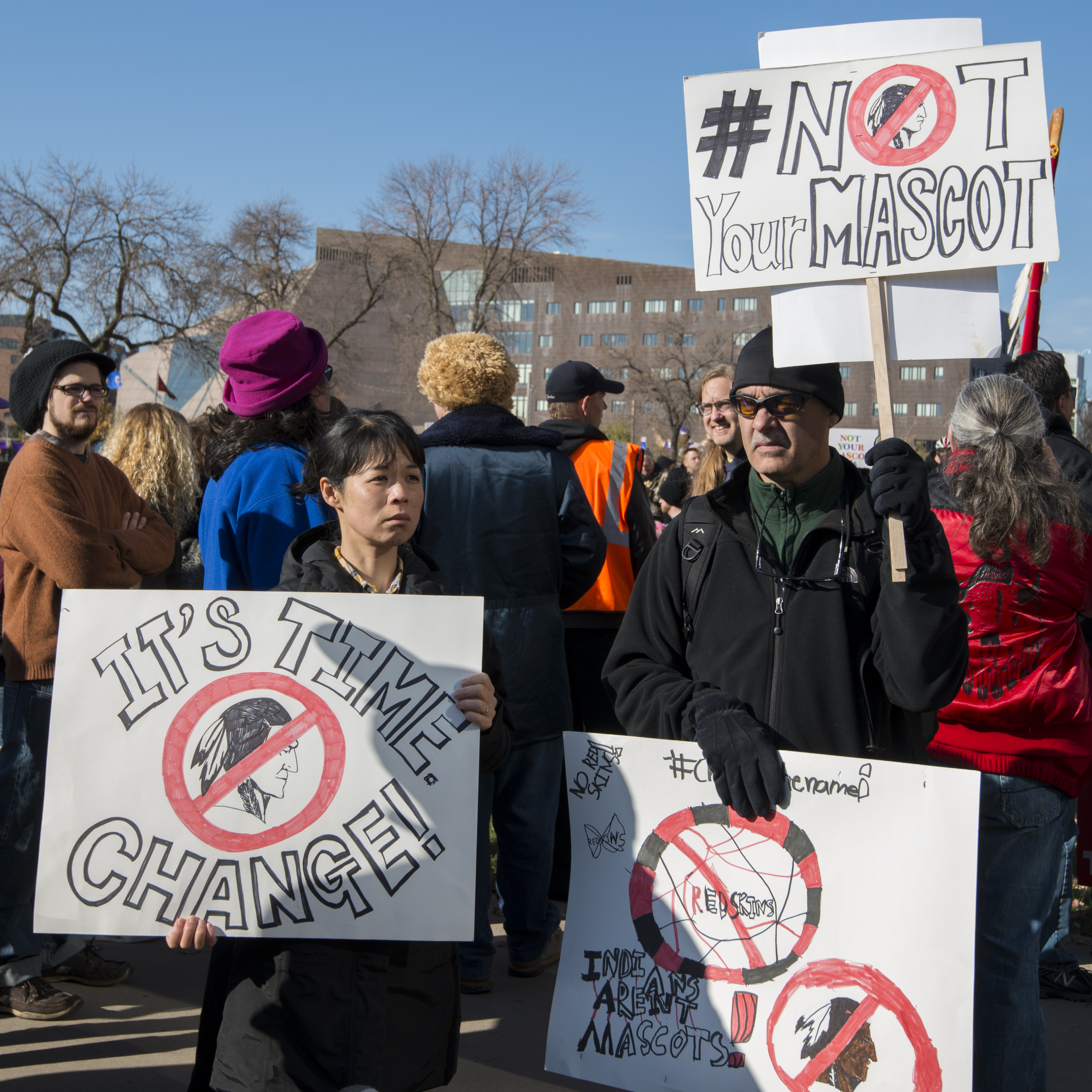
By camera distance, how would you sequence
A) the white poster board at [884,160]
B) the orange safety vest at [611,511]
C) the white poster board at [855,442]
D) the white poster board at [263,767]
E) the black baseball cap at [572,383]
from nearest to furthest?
1. the white poster board at [263,767]
2. the white poster board at [884,160]
3. the orange safety vest at [611,511]
4. the black baseball cap at [572,383]
5. the white poster board at [855,442]

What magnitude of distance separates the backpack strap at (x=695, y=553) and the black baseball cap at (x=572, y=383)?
2.15 metres

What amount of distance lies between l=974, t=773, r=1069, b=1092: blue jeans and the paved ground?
100cm

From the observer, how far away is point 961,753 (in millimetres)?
2619

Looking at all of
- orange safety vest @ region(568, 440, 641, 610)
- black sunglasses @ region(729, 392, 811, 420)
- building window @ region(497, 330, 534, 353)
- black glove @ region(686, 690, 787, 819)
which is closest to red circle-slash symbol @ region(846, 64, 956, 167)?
black sunglasses @ region(729, 392, 811, 420)

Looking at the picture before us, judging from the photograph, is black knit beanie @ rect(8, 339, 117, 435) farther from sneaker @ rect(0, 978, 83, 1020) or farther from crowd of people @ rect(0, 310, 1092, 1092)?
sneaker @ rect(0, 978, 83, 1020)

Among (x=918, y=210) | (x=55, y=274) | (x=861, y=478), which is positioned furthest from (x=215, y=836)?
(x=55, y=274)

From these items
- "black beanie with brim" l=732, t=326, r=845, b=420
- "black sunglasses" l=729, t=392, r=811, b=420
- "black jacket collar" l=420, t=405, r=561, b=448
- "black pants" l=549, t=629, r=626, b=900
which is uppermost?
"black jacket collar" l=420, t=405, r=561, b=448

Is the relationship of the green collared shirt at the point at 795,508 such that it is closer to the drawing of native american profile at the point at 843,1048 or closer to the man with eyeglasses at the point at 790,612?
the man with eyeglasses at the point at 790,612

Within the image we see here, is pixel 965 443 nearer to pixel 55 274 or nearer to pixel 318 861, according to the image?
pixel 318 861

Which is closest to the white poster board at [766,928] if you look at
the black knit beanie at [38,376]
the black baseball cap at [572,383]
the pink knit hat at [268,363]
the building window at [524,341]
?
the pink knit hat at [268,363]

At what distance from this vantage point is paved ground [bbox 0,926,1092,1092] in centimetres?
298

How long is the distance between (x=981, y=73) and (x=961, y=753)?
157 centimetres

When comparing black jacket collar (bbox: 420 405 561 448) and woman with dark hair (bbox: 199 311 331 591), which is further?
black jacket collar (bbox: 420 405 561 448)

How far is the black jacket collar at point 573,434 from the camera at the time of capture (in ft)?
13.8
